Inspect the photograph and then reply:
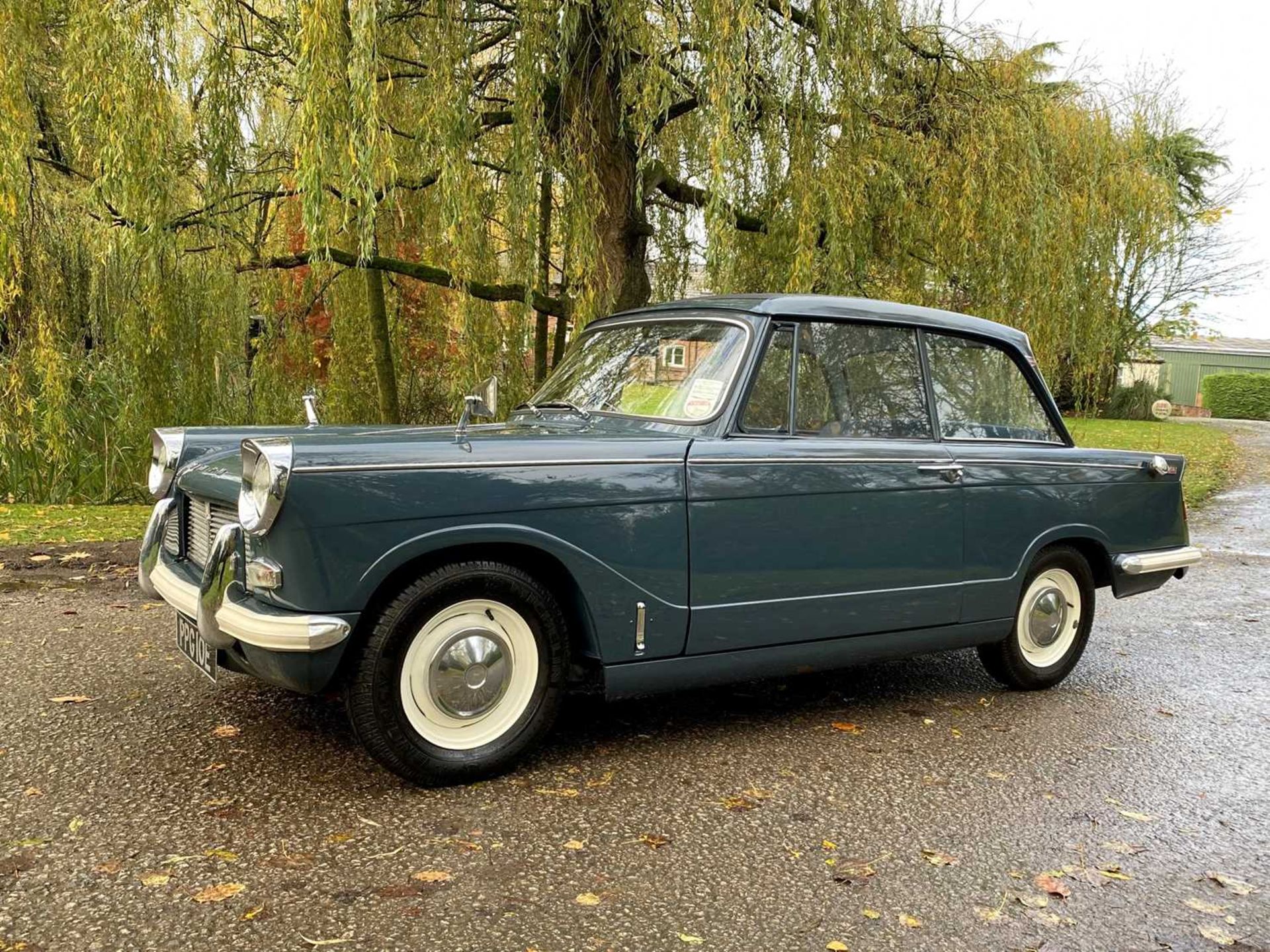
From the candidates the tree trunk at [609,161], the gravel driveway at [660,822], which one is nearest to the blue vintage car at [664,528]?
the gravel driveway at [660,822]

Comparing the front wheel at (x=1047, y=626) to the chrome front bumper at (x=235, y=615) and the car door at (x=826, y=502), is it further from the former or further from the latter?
the chrome front bumper at (x=235, y=615)

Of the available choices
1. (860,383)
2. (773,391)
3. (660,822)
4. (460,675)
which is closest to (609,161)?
(860,383)

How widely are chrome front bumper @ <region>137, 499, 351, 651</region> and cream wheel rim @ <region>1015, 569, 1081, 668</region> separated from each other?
3217mm

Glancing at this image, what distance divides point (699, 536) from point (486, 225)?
5.17 metres

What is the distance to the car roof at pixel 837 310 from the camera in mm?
4242

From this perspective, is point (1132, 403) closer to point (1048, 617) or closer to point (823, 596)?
point (1048, 617)

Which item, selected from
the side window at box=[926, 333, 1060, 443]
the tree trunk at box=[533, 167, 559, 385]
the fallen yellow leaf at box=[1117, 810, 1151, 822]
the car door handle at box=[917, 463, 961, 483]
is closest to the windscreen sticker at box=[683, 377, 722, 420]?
the car door handle at box=[917, 463, 961, 483]

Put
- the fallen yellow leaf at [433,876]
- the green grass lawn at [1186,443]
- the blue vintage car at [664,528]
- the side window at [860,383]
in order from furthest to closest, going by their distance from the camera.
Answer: the green grass lawn at [1186,443]
the side window at [860,383]
the blue vintage car at [664,528]
the fallen yellow leaf at [433,876]

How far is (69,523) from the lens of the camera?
8773 millimetres

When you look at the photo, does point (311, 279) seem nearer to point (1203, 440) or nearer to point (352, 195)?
point (352, 195)

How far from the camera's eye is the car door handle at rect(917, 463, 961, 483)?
4.38m

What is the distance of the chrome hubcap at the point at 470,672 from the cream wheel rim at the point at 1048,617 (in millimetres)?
2574

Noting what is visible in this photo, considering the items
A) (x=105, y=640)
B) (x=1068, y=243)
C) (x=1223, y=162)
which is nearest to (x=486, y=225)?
(x=105, y=640)

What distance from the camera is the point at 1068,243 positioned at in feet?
30.2
